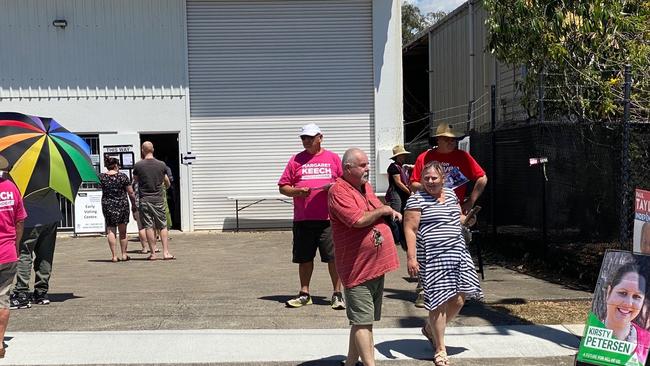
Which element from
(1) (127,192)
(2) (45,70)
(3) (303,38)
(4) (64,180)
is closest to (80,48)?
(2) (45,70)

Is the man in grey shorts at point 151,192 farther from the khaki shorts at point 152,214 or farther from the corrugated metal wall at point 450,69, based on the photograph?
the corrugated metal wall at point 450,69

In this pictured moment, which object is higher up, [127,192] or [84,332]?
[127,192]

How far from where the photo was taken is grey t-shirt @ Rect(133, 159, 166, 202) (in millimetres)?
11750

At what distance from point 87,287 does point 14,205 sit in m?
3.40

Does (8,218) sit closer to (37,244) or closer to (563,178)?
(37,244)

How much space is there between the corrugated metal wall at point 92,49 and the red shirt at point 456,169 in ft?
33.5

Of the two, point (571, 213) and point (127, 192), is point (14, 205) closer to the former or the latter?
point (127, 192)

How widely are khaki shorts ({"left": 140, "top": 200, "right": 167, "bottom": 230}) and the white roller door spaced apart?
4849 mm

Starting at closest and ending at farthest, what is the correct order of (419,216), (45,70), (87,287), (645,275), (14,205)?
1. (645,275)
2. (419,216)
3. (14,205)
4. (87,287)
5. (45,70)

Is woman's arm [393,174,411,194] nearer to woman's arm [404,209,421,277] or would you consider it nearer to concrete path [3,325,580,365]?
concrete path [3,325,580,365]

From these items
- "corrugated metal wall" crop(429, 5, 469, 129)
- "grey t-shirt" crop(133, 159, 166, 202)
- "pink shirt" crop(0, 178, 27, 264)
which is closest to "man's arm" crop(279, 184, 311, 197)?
"pink shirt" crop(0, 178, 27, 264)

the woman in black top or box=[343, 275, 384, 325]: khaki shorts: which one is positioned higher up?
the woman in black top

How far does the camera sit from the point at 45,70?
1622 centimetres

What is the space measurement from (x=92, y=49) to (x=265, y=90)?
4083 mm
